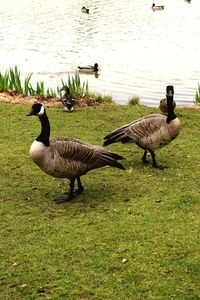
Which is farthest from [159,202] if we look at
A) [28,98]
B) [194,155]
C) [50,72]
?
[50,72]

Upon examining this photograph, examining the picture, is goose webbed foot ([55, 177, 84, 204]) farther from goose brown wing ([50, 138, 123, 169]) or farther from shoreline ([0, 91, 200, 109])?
shoreline ([0, 91, 200, 109])

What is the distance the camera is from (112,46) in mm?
33875

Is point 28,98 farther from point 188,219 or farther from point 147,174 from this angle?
point 188,219

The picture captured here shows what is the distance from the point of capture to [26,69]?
27.0 m

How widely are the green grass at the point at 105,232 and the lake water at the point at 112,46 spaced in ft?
33.5

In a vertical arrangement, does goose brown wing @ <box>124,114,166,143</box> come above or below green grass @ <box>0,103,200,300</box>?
above

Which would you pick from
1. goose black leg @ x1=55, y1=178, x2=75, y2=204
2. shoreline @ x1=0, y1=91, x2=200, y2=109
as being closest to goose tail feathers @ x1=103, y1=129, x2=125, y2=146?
goose black leg @ x1=55, y1=178, x2=75, y2=204

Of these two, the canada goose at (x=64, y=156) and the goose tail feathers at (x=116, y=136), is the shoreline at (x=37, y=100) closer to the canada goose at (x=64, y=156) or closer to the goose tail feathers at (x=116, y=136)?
the goose tail feathers at (x=116, y=136)

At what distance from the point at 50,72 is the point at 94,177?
16.6 metres

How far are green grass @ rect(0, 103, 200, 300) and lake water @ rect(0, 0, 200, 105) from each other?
33.5ft

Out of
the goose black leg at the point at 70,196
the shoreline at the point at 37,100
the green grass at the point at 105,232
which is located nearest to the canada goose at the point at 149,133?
the green grass at the point at 105,232

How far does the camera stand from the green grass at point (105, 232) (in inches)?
254

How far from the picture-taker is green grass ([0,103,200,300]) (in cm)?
645

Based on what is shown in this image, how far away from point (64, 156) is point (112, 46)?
2597 centimetres
